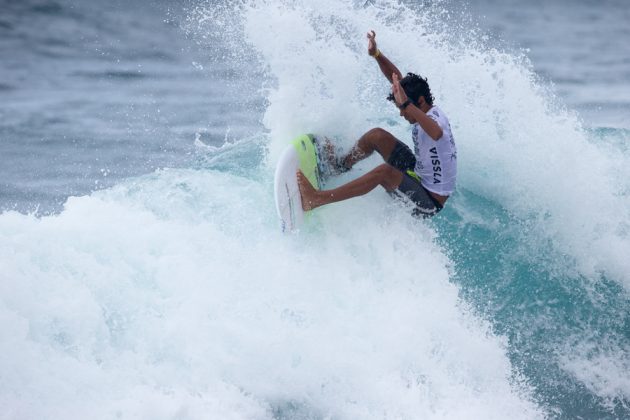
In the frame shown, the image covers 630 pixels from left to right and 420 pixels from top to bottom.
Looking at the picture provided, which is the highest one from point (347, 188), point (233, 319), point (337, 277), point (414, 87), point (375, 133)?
point (414, 87)

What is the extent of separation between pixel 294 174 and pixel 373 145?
0.79 m

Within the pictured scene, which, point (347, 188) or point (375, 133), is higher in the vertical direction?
point (375, 133)

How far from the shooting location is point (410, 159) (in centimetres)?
680

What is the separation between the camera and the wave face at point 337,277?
5570mm

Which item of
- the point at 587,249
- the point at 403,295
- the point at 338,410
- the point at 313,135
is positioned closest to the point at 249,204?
the point at 313,135

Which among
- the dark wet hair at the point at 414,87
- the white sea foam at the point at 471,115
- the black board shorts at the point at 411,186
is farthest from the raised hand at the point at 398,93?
the white sea foam at the point at 471,115

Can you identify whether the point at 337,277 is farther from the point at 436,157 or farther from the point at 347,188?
the point at 436,157

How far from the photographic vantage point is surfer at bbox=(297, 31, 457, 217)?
6289mm

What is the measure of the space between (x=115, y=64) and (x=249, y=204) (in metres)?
14.9

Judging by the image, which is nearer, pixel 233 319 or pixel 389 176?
pixel 233 319

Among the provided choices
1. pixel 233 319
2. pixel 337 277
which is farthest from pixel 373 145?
pixel 233 319

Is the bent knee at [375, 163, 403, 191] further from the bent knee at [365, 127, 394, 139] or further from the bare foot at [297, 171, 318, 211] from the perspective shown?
the bare foot at [297, 171, 318, 211]

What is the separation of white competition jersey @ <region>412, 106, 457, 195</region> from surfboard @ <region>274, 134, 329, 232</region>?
0.87m

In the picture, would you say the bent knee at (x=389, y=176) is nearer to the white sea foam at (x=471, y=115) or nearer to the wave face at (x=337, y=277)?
the wave face at (x=337, y=277)
